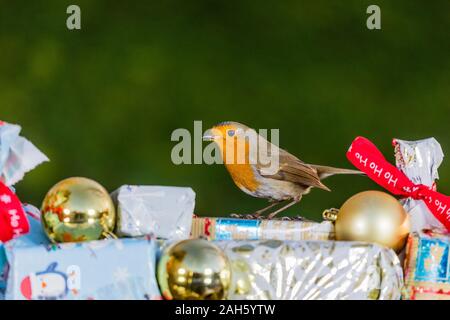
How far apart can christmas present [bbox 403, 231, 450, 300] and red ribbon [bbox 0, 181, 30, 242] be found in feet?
1.93

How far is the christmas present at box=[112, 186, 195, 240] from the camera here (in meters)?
1.19

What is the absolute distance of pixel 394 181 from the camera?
1342 mm

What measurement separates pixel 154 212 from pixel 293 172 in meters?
0.36

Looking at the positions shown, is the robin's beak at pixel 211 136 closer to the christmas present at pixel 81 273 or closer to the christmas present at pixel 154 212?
the christmas present at pixel 154 212

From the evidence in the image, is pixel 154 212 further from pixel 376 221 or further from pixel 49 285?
pixel 376 221

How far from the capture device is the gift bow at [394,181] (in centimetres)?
130

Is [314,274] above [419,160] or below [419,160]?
below

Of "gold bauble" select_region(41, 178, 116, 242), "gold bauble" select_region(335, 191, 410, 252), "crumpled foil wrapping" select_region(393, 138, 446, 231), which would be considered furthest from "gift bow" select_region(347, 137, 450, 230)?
"gold bauble" select_region(41, 178, 116, 242)

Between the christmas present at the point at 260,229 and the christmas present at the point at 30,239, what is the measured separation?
25cm

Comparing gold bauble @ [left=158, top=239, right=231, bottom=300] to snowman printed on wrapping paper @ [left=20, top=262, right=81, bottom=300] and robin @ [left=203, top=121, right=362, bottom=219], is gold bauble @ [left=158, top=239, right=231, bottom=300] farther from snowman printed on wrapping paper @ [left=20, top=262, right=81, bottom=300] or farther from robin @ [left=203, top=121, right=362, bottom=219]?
robin @ [left=203, top=121, right=362, bottom=219]

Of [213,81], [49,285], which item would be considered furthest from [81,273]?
[213,81]

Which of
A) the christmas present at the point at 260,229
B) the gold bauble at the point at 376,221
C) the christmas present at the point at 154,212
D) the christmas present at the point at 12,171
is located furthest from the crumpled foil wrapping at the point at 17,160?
the gold bauble at the point at 376,221

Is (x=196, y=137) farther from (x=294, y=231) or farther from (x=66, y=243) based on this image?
(x=66, y=243)
